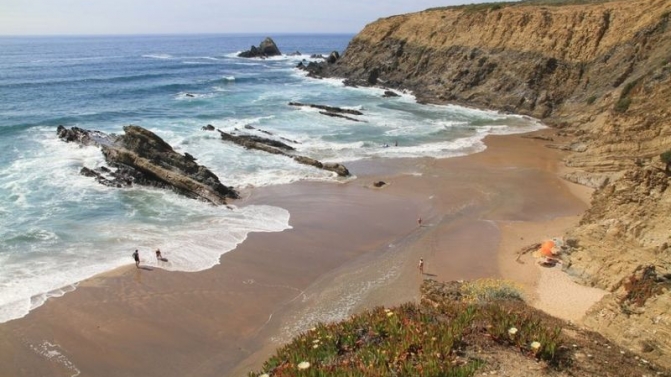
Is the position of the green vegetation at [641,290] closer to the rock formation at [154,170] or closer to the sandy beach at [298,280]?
the sandy beach at [298,280]

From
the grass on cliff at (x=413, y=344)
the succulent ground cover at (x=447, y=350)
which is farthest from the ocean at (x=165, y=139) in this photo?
the succulent ground cover at (x=447, y=350)

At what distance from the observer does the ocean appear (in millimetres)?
19141

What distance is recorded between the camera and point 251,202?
25.4 meters

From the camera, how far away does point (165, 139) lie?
3603cm

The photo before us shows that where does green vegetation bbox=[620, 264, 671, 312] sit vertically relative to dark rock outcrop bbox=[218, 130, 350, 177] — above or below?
above

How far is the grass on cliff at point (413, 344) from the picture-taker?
746 centimetres

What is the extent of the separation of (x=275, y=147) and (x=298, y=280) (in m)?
17.6

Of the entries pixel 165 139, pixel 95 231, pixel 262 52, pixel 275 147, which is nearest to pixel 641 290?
pixel 95 231

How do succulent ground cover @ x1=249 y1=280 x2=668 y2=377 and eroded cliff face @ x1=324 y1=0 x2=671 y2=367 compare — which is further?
eroded cliff face @ x1=324 y1=0 x2=671 y2=367

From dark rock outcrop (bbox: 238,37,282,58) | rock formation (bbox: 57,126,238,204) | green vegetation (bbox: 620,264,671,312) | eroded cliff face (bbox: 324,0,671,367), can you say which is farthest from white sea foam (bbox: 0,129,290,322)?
dark rock outcrop (bbox: 238,37,282,58)

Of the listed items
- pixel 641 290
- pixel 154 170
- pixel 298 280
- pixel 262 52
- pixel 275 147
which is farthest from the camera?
pixel 262 52

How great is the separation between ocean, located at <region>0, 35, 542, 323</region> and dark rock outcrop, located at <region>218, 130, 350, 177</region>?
2.04 feet

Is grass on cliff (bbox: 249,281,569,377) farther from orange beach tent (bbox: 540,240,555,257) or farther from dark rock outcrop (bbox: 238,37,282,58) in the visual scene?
dark rock outcrop (bbox: 238,37,282,58)

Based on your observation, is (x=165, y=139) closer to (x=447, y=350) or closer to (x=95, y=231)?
(x=95, y=231)
